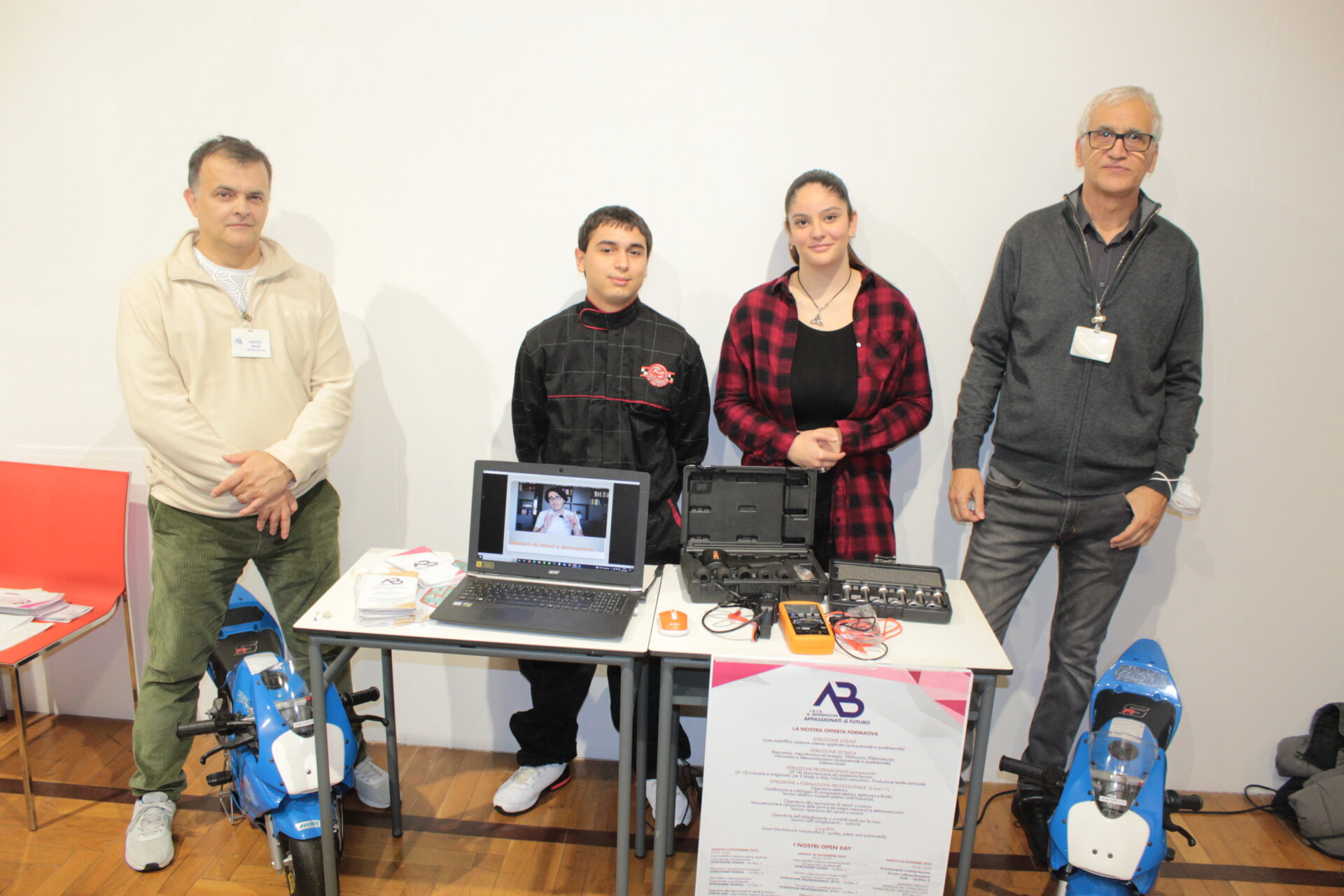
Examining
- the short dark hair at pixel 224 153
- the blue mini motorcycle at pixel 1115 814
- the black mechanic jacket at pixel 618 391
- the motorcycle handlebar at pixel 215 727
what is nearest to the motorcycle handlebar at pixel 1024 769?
the blue mini motorcycle at pixel 1115 814

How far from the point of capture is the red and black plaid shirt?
2.23m

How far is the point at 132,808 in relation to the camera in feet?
8.12

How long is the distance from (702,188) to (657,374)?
A: 628mm

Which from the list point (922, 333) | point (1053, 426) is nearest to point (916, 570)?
point (1053, 426)

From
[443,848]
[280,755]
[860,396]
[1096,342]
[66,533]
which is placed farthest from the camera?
[66,533]

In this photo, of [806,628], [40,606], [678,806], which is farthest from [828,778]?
[40,606]

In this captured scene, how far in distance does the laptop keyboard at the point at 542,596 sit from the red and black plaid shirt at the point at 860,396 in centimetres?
57

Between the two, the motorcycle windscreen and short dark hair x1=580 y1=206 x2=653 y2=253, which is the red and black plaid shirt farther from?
the motorcycle windscreen

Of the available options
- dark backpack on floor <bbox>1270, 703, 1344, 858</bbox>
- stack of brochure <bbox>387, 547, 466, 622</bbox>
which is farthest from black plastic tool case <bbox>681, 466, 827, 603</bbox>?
dark backpack on floor <bbox>1270, 703, 1344, 858</bbox>

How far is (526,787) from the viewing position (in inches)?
100

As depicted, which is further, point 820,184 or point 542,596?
point 820,184

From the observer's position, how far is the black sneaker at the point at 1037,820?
7.84 ft

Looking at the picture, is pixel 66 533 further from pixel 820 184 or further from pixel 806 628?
pixel 820 184

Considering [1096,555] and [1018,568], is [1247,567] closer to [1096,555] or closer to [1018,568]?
[1096,555]
